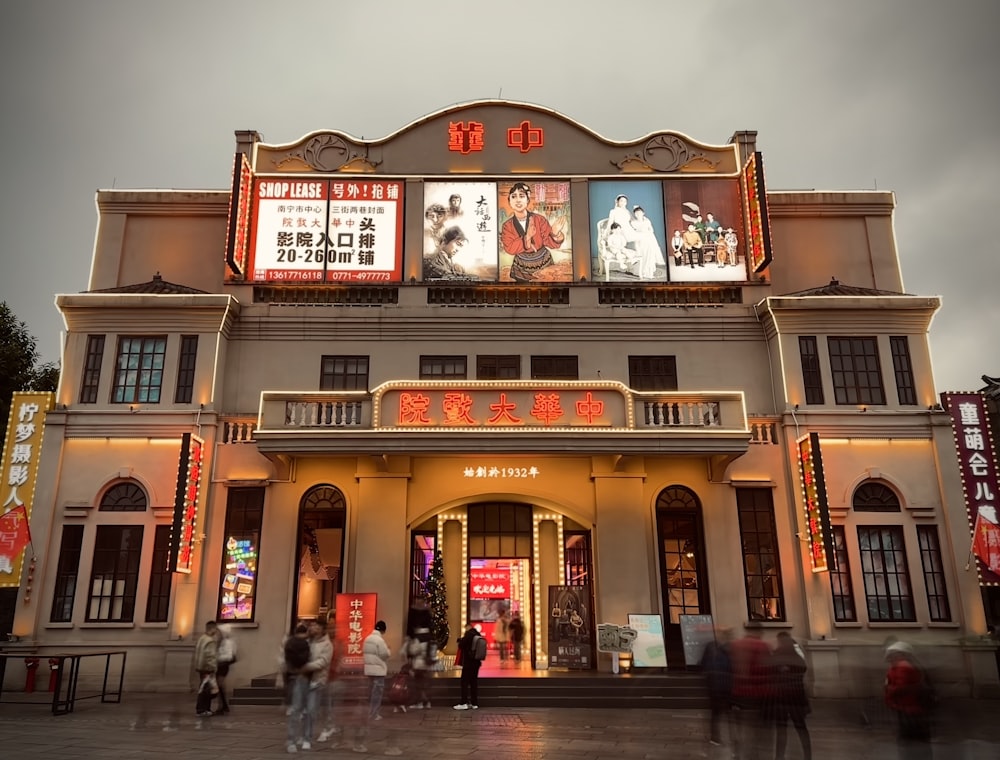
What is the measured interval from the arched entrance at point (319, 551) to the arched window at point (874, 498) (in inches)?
498

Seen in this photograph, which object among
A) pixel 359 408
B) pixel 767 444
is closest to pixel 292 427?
pixel 359 408

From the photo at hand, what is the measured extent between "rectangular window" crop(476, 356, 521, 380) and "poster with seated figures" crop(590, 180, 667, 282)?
10.9ft

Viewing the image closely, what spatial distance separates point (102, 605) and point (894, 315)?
820 inches

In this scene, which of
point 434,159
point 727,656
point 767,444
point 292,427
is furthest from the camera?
point 434,159

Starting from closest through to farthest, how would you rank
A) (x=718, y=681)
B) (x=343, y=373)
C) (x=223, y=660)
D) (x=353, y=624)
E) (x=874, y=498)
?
(x=718, y=681) < (x=223, y=660) < (x=353, y=624) < (x=874, y=498) < (x=343, y=373)

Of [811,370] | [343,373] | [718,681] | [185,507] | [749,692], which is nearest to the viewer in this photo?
[749,692]

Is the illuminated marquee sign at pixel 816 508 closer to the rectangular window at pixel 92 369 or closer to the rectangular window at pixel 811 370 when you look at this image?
the rectangular window at pixel 811 370

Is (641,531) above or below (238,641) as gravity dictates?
above

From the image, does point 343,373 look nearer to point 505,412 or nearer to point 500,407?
point 500,407

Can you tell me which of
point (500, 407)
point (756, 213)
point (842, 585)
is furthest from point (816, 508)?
point (756, 213)

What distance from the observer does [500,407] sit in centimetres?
1758

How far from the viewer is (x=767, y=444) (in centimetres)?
1903

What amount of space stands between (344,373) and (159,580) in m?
6.64

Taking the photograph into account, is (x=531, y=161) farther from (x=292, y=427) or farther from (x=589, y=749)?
(x=589, y=749)
